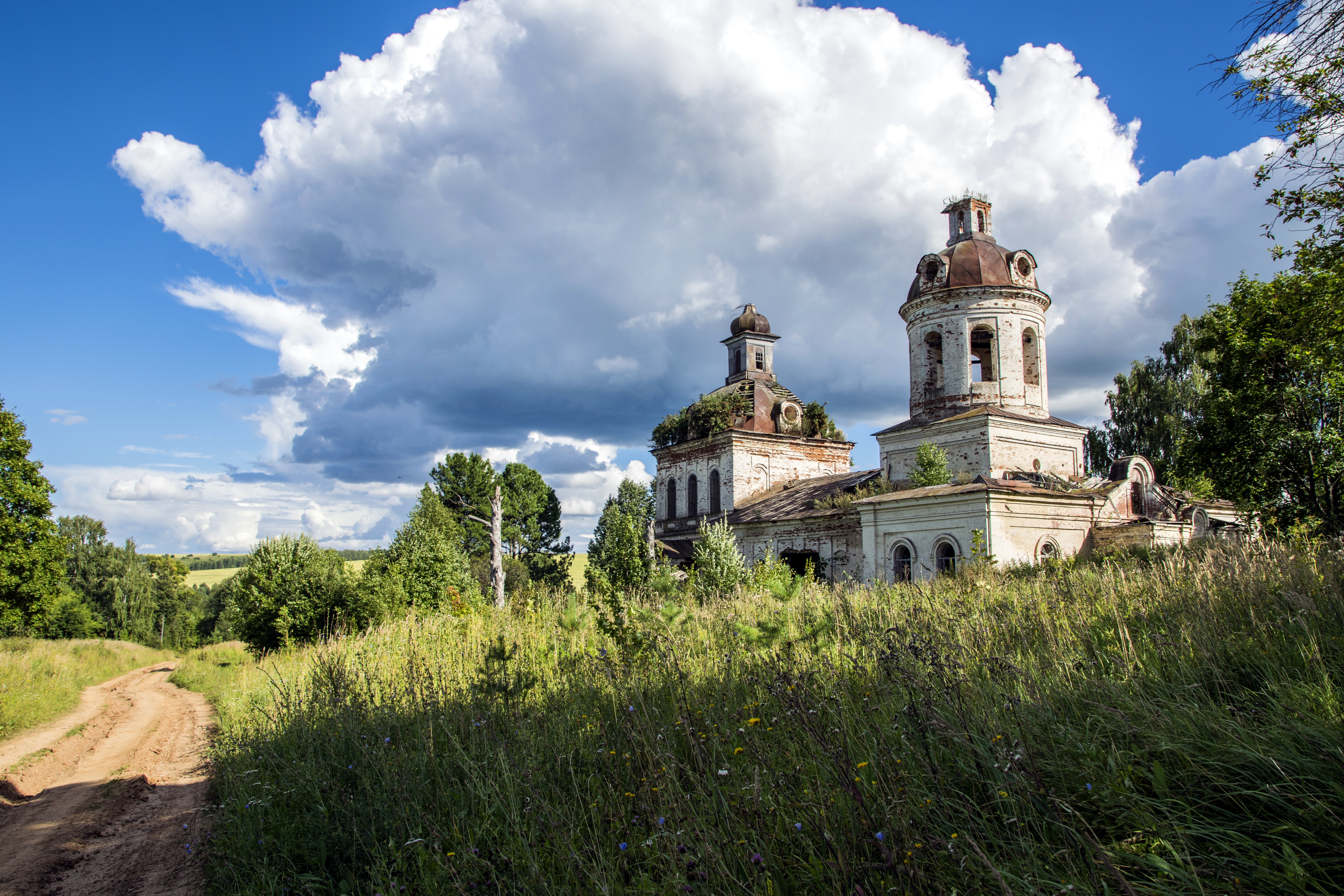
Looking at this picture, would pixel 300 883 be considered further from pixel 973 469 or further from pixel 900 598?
pixel 973 469

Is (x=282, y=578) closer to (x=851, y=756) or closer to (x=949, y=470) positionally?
(x=851, y=756)

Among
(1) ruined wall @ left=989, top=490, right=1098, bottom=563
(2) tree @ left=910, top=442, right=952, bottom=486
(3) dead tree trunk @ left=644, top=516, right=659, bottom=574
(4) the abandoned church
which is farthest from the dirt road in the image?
(2) tree @ left=910, top=442, right=952, bottom=486

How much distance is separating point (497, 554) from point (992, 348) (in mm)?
18519

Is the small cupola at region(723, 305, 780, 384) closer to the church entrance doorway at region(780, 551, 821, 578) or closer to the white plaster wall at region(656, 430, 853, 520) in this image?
the white plaster wall at region(656, 430, 853, 520)

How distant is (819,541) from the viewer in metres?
24.9

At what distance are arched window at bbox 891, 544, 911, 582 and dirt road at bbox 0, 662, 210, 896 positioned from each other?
17132mm

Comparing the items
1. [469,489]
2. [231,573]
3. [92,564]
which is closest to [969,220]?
[469,489]

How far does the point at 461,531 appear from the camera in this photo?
44.0m

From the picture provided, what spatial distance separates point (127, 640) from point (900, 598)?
161ft

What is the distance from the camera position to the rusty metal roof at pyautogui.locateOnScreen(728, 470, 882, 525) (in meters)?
25.8

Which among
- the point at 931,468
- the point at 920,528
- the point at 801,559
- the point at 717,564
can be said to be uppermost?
the point at 931,468

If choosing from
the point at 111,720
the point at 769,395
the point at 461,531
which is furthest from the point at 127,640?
the point at 769,395

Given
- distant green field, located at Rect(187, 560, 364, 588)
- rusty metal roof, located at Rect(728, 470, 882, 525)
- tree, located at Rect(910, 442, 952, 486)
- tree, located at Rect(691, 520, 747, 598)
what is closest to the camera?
tree, located at Rect(691, 520, 747, 598)

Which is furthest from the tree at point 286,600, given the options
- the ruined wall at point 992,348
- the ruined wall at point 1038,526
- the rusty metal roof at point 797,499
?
the ruined wall at point 992,348
